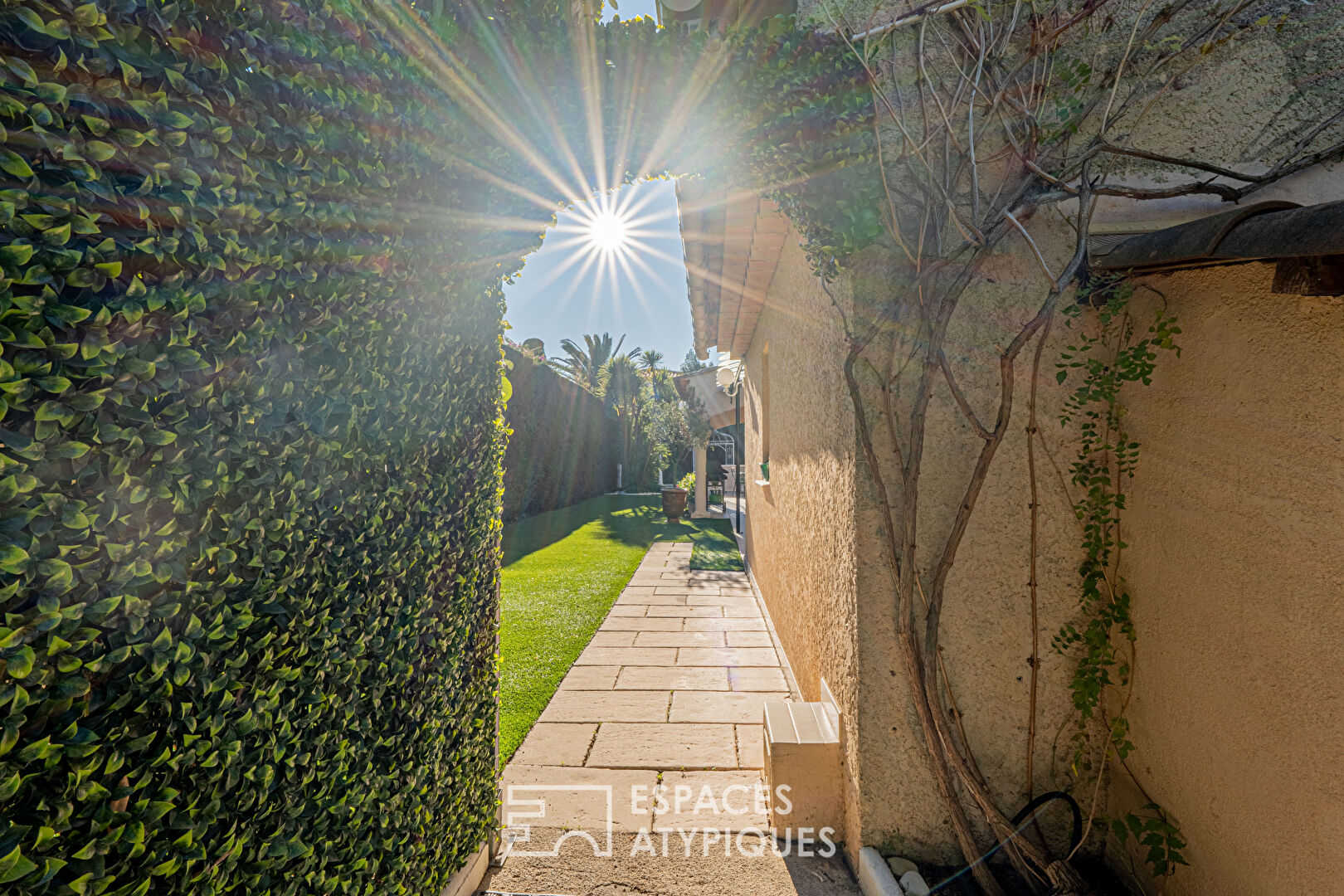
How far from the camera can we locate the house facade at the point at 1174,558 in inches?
71.1

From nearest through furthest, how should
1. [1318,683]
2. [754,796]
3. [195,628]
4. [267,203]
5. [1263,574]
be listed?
[195,628] → [267,203] → [1318,683] → [1263,574] → [754,796]

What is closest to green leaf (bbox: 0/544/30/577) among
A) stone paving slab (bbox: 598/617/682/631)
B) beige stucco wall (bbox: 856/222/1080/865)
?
beige stucco wall (bbox: 856/222/1080/865)

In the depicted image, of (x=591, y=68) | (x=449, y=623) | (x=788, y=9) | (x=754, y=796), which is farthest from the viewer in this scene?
(x=754, y=796)

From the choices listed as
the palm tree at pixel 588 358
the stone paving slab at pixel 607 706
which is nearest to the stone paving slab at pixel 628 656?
the stone paving slab at pixel 607 706

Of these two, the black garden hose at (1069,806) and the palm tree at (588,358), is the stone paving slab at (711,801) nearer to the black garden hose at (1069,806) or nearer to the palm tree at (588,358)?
the black garden hose at (1069,806)

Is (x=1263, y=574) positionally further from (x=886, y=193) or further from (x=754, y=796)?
(x=754, y=796)

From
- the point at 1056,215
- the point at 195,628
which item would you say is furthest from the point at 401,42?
the point at 1056,215

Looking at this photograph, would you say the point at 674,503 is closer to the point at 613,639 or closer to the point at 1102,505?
the point at 613,639

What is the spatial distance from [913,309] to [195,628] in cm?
281

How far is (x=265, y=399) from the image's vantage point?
137 cm

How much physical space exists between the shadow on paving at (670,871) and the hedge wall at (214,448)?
75 centimetres

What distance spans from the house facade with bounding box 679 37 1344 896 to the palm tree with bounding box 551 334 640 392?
99.3 feet

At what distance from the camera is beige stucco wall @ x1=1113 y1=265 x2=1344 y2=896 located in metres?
1.79

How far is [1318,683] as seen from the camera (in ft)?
5.88
